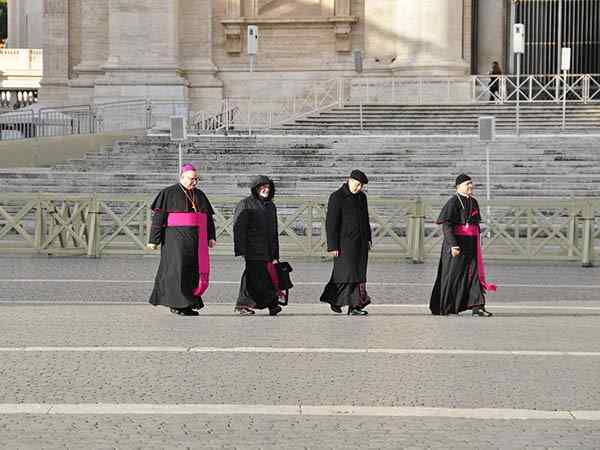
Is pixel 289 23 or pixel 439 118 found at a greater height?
pixel 289 23

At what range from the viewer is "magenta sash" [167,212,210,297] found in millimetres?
14367

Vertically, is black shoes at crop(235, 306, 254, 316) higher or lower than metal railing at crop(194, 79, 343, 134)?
lower

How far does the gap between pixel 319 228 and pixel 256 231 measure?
8394 millimetres

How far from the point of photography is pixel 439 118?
1415 inches

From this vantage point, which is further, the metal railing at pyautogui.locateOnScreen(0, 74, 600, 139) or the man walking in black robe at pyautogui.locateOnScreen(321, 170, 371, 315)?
the metal railing at pyautogui.locateOnScreen(0, 74, 600, 139)

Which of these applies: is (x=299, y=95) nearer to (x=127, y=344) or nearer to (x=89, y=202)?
(x=89, y=202)

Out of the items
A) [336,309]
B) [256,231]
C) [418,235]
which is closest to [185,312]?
[256,231]

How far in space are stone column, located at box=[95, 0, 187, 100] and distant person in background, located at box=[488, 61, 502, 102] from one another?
865cm

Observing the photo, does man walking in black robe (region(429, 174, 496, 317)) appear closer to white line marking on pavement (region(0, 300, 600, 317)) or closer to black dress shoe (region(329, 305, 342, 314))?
white line marking on pavement (region(0, 300, 600, 317))

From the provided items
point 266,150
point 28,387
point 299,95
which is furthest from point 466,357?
point 299,95

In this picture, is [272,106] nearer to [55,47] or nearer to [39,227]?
[55,47]

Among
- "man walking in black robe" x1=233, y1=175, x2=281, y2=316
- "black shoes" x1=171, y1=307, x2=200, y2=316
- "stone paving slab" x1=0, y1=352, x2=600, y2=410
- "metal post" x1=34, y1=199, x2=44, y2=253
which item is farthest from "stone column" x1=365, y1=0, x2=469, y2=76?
"stone paving slab" x1=0, y1=352, x2=600, y2=410

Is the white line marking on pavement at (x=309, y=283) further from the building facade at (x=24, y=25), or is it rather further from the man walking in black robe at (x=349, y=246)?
the building facade at (x=24, y=25)

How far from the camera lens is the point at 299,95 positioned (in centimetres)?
4131
